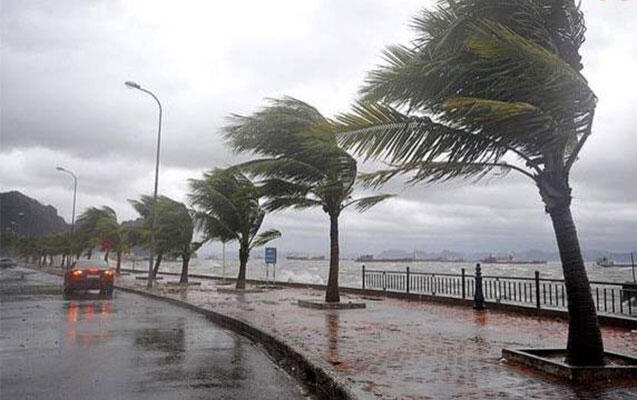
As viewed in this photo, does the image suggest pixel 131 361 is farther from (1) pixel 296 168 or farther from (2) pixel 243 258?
(2) pixel 243 258

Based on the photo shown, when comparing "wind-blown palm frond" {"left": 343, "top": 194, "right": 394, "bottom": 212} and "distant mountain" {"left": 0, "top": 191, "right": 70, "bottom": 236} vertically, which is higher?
"distant mountain" {"left": 0, "top": 191, "right": 70, "bottom": 236}

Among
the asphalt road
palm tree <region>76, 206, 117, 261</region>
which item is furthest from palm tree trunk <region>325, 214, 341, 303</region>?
palm tree <region>76, 206, 117, 261</region>

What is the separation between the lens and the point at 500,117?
23.2 ft

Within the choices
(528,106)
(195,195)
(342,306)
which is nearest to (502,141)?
(528,106)

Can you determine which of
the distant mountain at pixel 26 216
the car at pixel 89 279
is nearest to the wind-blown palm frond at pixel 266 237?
the car at pixel 89 279

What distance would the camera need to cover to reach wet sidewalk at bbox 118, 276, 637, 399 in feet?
21.5

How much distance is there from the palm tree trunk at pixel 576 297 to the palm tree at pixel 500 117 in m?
0.01

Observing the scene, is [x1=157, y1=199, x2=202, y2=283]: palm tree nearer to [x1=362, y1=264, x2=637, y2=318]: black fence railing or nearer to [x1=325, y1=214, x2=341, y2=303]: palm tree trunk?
[x1=362, y1=264, x2=637, y2=318]: black fence railing

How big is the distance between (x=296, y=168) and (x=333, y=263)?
125 inches

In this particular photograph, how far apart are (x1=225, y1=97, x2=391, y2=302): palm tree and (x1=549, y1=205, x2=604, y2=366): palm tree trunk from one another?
31.1 feet

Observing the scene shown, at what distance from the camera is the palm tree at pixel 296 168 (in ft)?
56.8

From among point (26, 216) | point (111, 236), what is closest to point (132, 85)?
point (111, 236)

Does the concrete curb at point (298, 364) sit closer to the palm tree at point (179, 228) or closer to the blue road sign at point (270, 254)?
the blue road sign at point (270, 254)

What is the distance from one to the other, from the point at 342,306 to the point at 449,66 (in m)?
10.4
